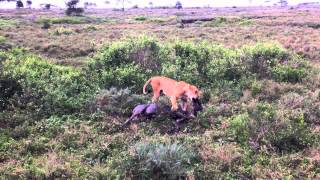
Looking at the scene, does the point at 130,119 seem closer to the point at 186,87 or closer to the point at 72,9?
the point at 186,87

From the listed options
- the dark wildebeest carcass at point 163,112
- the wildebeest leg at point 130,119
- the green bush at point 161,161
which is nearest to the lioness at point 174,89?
the dark wildebeest carcass at point 163,112

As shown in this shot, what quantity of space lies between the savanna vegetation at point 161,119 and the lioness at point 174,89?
2.03 ft

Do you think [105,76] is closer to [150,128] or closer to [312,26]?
[150,128]

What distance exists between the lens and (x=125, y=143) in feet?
30.4

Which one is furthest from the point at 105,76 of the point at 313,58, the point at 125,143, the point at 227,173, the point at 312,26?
the point at 312,26

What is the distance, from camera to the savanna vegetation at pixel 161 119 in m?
8.12

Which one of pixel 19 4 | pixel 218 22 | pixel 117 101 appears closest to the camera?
pixel 117 101

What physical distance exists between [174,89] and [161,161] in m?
2.92

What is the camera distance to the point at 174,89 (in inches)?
415

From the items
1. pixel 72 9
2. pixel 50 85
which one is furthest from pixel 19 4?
pixel 50 85

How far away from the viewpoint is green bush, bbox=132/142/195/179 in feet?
25.9

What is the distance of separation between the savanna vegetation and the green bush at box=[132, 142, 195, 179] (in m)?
0.02

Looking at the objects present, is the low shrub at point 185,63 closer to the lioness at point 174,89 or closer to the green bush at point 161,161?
the lioness at point 174,89

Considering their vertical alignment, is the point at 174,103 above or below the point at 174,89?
below
